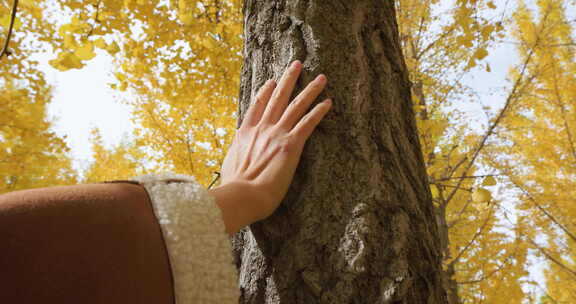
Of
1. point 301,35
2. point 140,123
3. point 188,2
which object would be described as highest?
point 188,2

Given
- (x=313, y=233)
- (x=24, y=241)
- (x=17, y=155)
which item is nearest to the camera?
(x=24, y=241)

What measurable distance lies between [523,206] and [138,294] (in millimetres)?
5669

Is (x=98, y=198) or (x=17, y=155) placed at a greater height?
(x=98, y=198)

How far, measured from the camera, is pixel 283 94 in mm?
954

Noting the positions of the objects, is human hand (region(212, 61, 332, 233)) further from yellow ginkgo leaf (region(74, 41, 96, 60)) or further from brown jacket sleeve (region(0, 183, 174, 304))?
yellow ginkgo leaf (region(74, 41, 96, 60))

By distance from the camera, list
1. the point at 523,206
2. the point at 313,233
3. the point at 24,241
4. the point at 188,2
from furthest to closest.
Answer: the point at 523,206
the point at 188,2
the point at 313,233
the point at 24,241

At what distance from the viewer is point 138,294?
19.4 inches

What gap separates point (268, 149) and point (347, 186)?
0.22 m

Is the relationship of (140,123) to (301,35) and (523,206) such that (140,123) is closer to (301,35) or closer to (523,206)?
(301,35)

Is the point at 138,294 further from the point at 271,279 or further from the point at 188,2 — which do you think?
the point at 188,2

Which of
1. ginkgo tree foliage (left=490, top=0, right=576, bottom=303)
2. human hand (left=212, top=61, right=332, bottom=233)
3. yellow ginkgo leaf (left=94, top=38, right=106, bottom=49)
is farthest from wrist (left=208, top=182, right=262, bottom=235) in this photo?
ginkgo tree foliage (left=490, top=0, right=576, bottom=303)

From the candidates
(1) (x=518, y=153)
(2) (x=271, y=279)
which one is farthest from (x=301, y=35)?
(1) (x=518, y=153)

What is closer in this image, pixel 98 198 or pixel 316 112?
pixel 98 198

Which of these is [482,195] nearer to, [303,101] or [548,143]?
[303,101]
